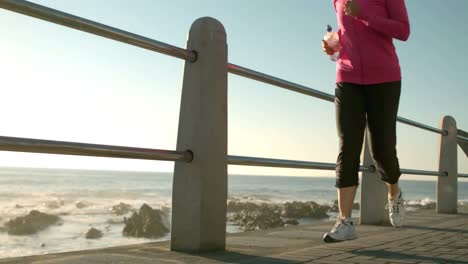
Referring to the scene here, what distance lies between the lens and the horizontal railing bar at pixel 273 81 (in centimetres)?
307

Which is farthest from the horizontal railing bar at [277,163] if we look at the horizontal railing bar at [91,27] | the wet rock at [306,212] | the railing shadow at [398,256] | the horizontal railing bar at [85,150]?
the wet rock at [306,212]

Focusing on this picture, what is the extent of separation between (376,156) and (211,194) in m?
1.35

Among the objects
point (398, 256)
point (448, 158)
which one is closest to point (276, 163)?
point (398, 256)

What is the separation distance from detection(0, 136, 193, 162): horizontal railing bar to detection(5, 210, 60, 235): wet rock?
1340cm

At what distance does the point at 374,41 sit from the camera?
11.1 ft

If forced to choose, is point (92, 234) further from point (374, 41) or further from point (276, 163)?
point (374, 41)

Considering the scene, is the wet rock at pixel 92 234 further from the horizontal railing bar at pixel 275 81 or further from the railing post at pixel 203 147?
the railing post at pixel 203 147

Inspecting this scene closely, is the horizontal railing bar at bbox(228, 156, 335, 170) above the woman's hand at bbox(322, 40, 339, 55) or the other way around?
the other way around

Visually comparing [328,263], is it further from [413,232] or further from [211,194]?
[413,232]

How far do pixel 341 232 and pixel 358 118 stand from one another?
732mm

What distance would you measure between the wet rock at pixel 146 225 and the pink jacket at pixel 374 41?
7560 millimetres

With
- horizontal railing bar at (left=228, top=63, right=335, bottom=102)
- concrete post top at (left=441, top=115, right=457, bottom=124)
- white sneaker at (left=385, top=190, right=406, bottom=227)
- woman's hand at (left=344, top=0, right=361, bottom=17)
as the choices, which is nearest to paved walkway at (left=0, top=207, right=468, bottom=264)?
white sneaker at (left=385, top=190, right=406, bottom=227)

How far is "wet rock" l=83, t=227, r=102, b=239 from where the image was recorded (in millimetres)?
11859

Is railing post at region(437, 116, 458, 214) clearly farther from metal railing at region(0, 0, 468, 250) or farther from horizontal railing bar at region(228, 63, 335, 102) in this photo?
metal railing at region(0, 0, 468, 250)
